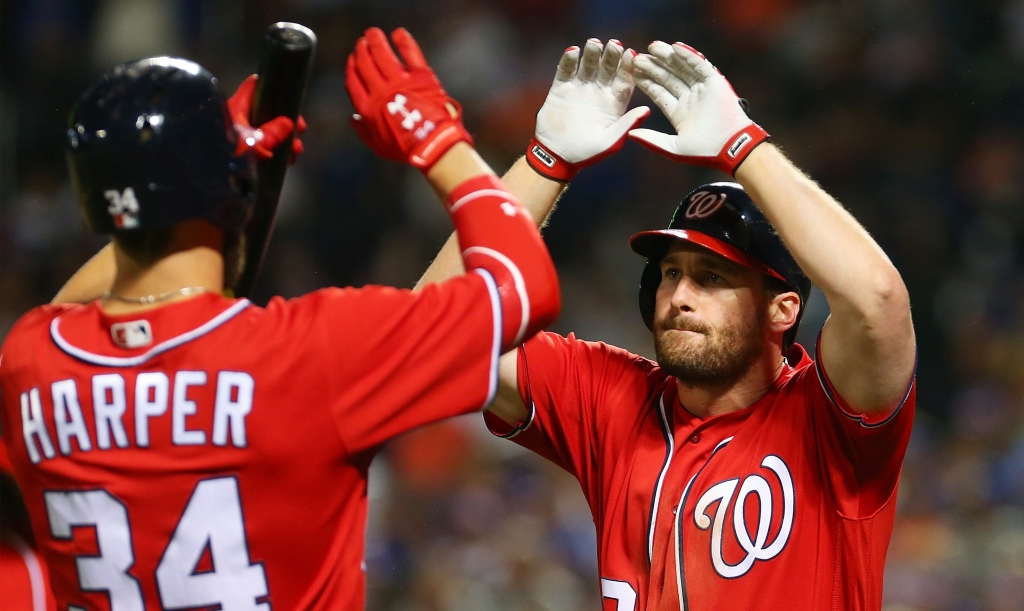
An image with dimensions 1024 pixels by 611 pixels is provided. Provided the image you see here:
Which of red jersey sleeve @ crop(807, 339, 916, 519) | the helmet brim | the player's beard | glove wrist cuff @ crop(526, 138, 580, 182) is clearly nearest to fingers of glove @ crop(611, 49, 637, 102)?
glove wrist cuff @ crop(526, 138, 580, 182)

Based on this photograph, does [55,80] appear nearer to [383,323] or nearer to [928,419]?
[928,419]

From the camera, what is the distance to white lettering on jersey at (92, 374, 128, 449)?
5.81 feet

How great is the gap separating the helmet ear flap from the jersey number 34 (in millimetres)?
1411

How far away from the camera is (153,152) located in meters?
1.77

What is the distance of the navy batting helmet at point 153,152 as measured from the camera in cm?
177

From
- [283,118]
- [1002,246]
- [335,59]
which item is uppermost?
[283,118]

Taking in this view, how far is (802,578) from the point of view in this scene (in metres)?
2.43

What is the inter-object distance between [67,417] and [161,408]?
18 centimetres

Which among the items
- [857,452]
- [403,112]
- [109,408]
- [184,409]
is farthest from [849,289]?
[109,408]

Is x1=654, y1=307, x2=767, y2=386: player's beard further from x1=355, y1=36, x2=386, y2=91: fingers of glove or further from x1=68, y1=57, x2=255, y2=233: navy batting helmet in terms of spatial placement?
x1=68, y1=57, x2=255, y2=233: navy batting helmet

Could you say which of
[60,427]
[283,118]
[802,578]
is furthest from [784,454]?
[60,427]

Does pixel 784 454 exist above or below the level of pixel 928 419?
above

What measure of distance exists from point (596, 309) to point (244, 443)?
5.45m

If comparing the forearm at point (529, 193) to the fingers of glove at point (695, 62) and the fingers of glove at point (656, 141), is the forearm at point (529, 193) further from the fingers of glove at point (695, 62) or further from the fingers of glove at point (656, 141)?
the fingers of glove at point (695, 62)
